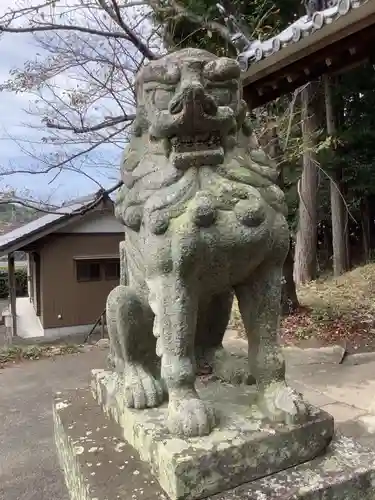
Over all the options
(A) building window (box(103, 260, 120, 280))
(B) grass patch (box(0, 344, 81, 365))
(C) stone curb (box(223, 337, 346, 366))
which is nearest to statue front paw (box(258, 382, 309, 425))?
(C) stone curb (box(223, 337, 346, 366))

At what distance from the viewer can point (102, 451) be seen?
3.97 ft

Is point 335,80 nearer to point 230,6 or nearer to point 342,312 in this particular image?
point 230,6

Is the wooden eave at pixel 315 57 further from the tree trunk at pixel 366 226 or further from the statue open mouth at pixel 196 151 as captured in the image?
the tree trunk at pixel 366 226

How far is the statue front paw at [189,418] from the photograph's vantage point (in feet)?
3.45

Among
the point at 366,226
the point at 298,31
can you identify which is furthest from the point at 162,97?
the point at 366,226

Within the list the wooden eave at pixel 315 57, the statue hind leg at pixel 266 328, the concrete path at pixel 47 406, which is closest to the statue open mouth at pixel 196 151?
the statue hind leg at pixel 266 328

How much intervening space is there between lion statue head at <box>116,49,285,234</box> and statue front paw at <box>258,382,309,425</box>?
0.43 meters

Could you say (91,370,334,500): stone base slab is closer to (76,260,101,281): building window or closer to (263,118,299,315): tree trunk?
(263,118,299,315): tree trunk

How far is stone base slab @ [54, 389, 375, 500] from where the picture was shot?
1.01 metres

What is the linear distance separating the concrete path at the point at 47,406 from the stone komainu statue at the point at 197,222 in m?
0.91

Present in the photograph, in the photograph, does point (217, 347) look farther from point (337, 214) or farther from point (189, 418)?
point (337, 214)

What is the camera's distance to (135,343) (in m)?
1.28

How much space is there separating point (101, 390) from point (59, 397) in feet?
0.78

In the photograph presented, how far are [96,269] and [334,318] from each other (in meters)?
4.55
